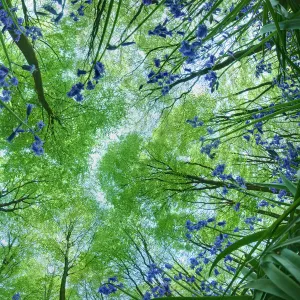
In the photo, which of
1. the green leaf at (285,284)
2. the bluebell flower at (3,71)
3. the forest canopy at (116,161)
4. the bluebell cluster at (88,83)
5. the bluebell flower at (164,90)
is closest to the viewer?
the green leaf at (285,284)

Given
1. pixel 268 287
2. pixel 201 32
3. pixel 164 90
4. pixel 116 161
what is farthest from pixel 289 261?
pixel 116 161

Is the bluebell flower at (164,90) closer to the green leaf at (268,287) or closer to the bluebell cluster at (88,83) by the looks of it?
the bluebell cluster at (88,83)

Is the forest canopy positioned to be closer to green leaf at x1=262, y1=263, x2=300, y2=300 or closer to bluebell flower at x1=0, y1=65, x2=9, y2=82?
bluebell flower at x1=0, y1=65, x2=9, y2=82

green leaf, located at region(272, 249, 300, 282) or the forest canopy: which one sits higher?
the forest canopy

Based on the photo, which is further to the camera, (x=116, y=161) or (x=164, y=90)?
(x=116, y=161)

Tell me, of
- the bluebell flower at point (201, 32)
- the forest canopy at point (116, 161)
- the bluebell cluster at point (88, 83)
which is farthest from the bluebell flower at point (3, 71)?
the forest canopy at point (116, 161)

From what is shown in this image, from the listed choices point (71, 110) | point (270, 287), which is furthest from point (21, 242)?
point (270, 287)

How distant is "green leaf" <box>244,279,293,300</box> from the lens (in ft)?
2.33

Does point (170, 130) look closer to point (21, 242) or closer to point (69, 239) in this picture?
point (69, 239)

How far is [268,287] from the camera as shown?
75 centimetres

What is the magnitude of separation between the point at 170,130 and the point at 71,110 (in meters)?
1.65

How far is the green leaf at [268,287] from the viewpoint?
0.71 m

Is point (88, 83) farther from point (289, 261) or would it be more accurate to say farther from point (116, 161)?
point (116, 161)

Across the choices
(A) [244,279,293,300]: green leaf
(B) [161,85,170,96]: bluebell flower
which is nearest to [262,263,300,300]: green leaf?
(A) [244,279,293,300]: green leaf
